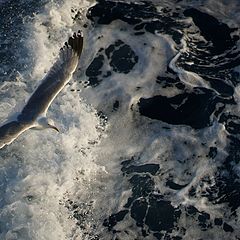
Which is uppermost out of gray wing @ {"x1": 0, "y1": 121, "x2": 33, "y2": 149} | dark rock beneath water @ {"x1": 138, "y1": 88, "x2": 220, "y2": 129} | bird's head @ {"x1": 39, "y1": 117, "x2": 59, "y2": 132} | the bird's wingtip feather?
the bird's wingtip feather

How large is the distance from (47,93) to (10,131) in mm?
971

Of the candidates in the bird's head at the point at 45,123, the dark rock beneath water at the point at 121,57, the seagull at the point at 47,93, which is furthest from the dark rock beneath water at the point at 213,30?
the bird's head at the point at 45,123

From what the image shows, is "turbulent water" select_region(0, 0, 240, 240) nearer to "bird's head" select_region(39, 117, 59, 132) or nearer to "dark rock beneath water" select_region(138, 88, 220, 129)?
"dark rock beneath water" select_region(138, 88, 220, 129)

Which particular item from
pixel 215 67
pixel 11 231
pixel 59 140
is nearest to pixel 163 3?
pixel 215 67

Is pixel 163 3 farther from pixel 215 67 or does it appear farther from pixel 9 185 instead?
pixel 9 185

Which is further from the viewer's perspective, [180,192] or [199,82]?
[199,82]

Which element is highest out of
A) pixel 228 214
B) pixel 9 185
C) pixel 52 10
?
pixel 52 10

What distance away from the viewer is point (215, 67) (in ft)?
34.1

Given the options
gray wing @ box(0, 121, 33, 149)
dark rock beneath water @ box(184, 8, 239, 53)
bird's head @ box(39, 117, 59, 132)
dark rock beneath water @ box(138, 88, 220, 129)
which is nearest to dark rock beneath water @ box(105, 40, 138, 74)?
dark rock beneath water @ box(138, 88, 220, 129)

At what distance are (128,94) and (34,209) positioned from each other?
313cm

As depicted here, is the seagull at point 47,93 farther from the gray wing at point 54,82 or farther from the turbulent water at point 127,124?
the turbulent water at point 127,124

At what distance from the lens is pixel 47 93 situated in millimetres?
8164

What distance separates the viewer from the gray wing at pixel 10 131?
290 inches

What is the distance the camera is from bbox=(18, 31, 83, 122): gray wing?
8.11 metres
